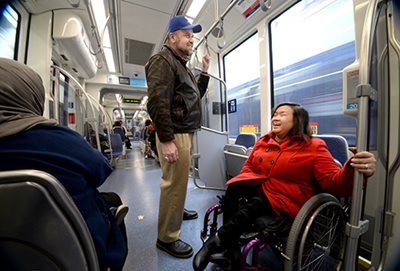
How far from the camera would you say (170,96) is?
4.33ft

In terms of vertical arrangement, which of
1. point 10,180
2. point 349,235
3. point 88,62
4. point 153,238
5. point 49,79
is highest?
point 88,62

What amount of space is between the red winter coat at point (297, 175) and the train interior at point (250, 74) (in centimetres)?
19

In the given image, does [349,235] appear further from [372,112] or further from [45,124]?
[45,124]

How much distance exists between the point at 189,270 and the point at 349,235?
3.29 feet

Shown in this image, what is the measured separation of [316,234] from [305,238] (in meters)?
0.21

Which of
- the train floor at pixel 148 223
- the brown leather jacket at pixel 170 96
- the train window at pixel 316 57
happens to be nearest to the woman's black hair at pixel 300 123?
the brown leather jacket at pixel 170 96

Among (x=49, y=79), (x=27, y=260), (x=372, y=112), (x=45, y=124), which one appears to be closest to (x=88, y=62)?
(x=49, y=79)

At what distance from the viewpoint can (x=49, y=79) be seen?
250 centimetres

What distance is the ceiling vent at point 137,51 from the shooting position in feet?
13.4

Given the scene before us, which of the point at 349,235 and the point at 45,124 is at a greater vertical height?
the point at 45,124

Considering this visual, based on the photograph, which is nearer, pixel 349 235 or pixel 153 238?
pixel 349 235

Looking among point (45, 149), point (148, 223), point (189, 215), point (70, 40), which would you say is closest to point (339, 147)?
point (189, 215)

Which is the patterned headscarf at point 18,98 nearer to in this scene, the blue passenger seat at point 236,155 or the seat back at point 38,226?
the seat back at point 38,226

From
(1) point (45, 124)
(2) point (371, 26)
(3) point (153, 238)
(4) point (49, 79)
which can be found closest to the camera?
(1) point (45, 124)
